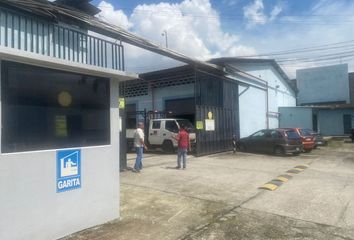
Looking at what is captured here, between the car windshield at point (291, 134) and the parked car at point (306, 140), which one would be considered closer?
the car windshield at point (291, 134)

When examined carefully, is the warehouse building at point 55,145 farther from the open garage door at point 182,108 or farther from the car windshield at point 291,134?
the open garage door at point 182,108

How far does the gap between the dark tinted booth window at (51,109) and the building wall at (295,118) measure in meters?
25.6

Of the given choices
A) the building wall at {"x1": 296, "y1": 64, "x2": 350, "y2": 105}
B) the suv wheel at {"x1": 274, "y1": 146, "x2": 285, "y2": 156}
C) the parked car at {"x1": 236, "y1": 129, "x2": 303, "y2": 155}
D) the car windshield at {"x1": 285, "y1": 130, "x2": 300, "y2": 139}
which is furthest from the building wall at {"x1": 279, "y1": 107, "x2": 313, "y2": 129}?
the suv wheel at {"x1": 274, "y1": 146, "x2": 285, "y2": 156}

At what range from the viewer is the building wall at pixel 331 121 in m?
34.5

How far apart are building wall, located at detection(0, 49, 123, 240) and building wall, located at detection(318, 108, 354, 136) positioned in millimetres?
33386

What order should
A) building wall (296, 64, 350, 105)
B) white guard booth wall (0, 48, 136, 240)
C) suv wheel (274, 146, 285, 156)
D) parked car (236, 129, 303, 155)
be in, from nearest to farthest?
white guard booth wall (0, 48, 136, 240) → parked car (236, 129, 303, 155) → suv wheel (274, 146, 285, 156) → building wall (296, 64, 350, 105)

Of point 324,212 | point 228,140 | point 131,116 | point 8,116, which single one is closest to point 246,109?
point 228,140

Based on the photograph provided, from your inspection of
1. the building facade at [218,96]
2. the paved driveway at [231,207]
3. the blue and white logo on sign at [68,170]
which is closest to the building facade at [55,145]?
the blue and white logo on sign at [68,170]

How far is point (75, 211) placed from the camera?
560 centimetres

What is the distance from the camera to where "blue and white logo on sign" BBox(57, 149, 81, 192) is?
5.36 metres

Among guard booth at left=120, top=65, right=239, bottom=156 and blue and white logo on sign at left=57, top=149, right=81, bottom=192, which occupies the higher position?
guard booth at left=120, top=65, right=239, bottom=156

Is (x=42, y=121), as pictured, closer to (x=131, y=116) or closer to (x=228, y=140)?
(x=228, y=140)

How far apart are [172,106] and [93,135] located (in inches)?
A: 682

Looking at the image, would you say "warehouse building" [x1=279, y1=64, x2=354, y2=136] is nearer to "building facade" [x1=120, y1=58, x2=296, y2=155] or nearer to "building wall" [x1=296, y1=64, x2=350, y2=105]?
"building wall" [x1=296, y1=64, x2=350, y2=105]
